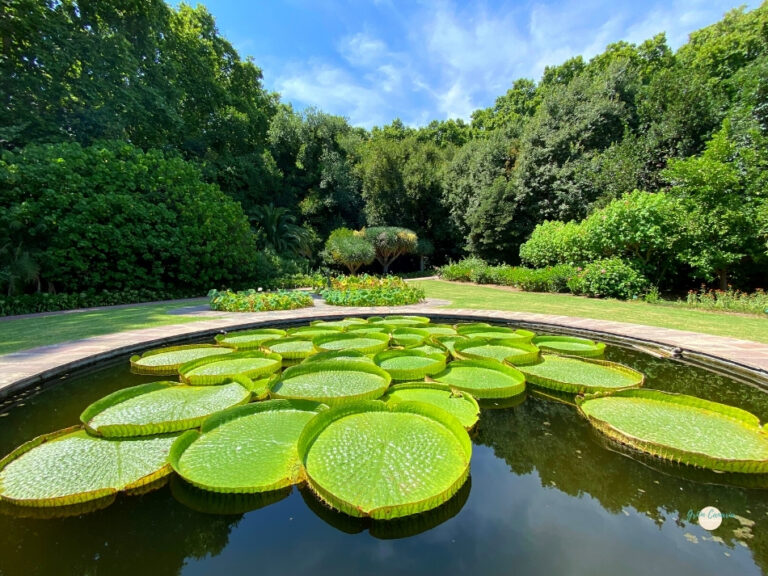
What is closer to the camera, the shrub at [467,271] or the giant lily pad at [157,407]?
the giant lily pad at [157,407]

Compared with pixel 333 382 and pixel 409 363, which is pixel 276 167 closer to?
pixel 409 363

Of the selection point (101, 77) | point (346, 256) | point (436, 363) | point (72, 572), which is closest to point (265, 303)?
point (436, 363)

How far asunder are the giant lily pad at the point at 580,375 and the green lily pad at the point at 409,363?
0.80 meters

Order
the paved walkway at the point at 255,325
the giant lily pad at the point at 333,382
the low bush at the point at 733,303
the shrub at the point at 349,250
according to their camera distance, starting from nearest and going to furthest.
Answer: the giant lily pad at the point at 333,382 < the paved walkway at the point at 255,325 < the low bush at the point at 733,303 < the shrub at the point at 349,250

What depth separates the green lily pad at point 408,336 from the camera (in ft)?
13.1

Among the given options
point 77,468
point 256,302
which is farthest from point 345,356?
point 256,302

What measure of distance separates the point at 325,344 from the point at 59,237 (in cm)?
751

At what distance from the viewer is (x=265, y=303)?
691 centimetres

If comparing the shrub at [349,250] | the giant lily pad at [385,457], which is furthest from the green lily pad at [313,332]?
the shrub at [349,250]

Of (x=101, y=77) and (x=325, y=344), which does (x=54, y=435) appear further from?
(x=101, y=77)

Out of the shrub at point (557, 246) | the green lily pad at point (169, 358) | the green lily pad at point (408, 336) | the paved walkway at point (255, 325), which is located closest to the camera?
the paved walkway at point (255, 325)

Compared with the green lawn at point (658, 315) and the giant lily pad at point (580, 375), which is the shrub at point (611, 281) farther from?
the giant lily pad at point (580, 375)

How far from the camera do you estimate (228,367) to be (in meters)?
3.11

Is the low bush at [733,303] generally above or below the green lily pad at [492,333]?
below
